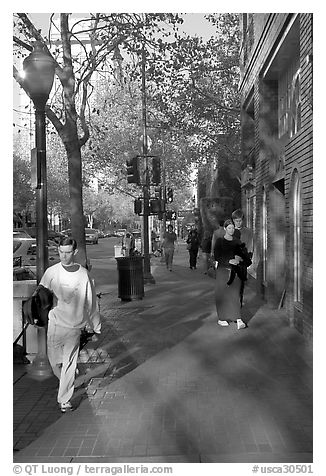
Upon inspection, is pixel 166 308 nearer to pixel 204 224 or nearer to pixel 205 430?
pixel 205 430

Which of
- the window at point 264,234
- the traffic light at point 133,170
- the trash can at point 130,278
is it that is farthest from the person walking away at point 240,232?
the traffic light at point 133,170

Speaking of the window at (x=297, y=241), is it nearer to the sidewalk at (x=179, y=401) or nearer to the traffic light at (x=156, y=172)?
the sidewalk at (x=179, y=401)

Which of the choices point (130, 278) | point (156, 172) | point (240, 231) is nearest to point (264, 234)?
point (240, 231)

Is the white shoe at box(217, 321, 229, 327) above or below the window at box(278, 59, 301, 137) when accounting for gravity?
below

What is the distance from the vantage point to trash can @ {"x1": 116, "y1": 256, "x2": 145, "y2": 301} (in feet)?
45.4

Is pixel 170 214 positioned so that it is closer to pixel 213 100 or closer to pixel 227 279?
pixel 213 100

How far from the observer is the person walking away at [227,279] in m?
9.99

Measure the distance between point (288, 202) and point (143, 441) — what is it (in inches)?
251

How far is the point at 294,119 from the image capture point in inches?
436

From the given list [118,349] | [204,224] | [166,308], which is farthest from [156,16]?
[204,224]

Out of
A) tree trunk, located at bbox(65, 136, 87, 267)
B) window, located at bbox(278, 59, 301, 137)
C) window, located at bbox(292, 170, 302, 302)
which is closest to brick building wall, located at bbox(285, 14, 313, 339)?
window, located at bbox(292, 170, 302, 302)

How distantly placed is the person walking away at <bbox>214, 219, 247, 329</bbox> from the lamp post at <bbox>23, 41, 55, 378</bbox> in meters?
3.70

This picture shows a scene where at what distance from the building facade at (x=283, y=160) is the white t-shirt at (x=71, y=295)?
3.60 metres

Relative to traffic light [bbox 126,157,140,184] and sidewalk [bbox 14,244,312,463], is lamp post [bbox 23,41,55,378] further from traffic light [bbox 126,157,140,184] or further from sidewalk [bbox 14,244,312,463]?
traffic light [bbox 126,157,140,184]
